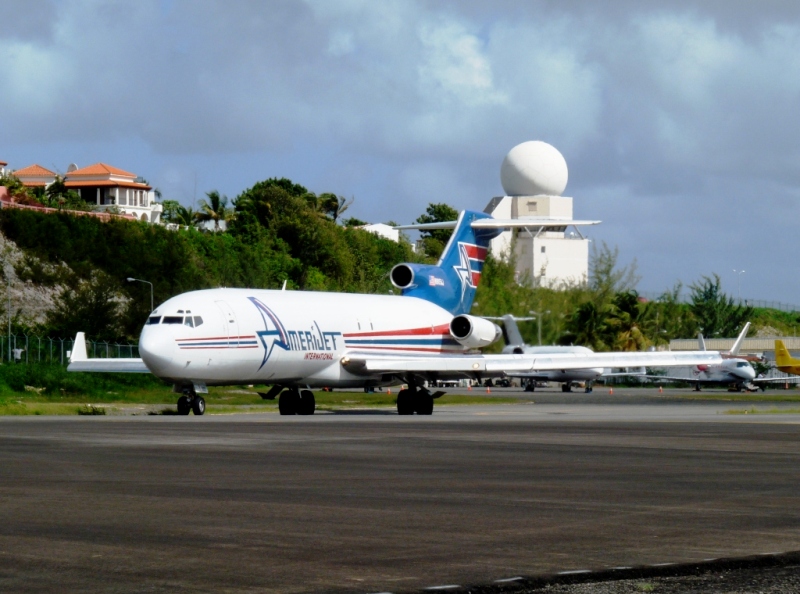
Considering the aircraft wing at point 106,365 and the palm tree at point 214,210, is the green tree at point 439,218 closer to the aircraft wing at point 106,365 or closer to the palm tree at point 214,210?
the palm tree at point 214,210

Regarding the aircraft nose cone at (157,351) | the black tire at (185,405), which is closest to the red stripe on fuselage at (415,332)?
the black tire at (185,405)

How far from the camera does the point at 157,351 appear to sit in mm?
34625

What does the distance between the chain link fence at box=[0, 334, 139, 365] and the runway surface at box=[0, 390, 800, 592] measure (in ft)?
141

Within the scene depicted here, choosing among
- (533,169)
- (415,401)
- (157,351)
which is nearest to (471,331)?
(415,401)

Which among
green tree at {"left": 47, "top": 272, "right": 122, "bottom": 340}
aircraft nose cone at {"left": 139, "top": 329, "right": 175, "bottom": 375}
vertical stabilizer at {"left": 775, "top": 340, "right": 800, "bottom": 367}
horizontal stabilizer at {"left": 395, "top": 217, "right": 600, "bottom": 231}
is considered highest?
horizontal stabilizer at {"left": 395, "top": 217, "right": 600, "bottom": 231}

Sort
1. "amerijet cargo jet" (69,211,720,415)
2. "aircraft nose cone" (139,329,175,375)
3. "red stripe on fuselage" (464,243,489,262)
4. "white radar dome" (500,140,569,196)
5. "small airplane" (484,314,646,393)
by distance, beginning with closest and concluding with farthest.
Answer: "aircraft nose cone" (139,329,175,375) < "amerijet cargo jet" (69,211,720,415) < "red stripe on fuselage" (464,243,489,262) < "small airplane" (484,314,646,393) < "white radar dome" (500,140,569,196)

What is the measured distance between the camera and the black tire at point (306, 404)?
1641 inches

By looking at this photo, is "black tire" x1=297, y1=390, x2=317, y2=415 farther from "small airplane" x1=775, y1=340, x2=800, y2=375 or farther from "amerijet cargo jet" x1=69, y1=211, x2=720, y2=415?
"small airplane" x1=775, y1=340, x2=800, y2=375

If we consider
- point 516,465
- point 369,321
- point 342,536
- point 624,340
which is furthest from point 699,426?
point 624,340

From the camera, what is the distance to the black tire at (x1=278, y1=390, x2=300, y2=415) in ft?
137

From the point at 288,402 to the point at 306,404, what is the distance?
2.04 feet

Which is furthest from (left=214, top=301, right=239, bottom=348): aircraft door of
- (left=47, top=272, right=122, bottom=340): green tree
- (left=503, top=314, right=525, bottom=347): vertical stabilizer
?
(left=47, top=272, right=122, bottom=340): green tree

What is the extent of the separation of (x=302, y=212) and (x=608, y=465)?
103 m

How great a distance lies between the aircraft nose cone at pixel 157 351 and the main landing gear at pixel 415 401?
10565mm
